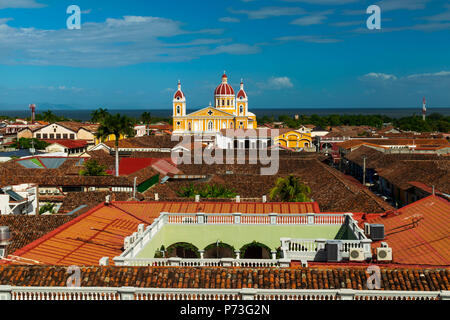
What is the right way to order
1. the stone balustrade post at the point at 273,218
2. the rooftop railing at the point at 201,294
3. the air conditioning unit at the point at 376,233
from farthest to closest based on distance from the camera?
the stone balustrade post at the point at 273,218
the air conditioning unit at the point at 376,233
the rooftop railing at the point at 201,294

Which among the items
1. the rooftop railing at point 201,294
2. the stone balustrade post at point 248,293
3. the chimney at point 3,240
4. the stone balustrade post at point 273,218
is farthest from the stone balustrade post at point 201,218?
the stone balustrade post at point 248,293

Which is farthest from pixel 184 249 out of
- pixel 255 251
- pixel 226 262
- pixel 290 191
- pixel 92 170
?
pixel 92 170

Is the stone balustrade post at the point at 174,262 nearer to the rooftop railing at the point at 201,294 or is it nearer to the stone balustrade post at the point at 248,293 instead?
the rooftop railing at the point at 201,294

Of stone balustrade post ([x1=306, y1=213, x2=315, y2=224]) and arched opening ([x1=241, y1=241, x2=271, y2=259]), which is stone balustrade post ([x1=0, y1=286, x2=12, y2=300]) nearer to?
arched opening ([x1=241, y1=241, x2=271, y2=259])

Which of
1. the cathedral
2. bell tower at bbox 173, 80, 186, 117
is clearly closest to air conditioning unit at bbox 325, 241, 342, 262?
the cathedral

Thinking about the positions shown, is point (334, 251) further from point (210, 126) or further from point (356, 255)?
point (210, 126)
